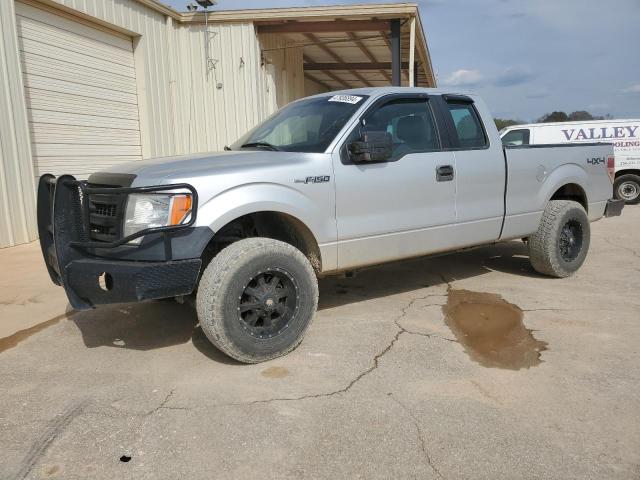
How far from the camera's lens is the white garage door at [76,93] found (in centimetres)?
781

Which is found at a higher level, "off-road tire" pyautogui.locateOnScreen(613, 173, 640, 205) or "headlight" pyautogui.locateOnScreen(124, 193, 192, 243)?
"headlight" pyautogui.locateOnScreen(124, 193, 192, 243)

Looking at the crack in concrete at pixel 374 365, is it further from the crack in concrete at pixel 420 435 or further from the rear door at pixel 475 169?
the rear door at pixel 475 169

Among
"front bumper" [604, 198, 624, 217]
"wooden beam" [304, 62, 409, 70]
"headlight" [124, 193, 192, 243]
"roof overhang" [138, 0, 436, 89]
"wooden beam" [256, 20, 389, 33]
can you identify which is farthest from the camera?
"wooden beam" [304, 62, 409, 70]

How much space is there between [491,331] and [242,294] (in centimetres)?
203

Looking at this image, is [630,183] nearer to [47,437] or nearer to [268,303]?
[268,303]

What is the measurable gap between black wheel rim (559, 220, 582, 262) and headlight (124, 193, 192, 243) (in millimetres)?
4233

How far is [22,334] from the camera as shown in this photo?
171 inches

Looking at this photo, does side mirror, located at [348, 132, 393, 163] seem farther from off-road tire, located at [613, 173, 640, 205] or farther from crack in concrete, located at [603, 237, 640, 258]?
off-road tire, located at [613, 173, 640, 205]

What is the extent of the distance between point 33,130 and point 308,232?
5.83m

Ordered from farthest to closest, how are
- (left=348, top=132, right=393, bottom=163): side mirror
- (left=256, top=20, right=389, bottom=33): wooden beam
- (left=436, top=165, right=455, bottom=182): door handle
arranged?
(left=256, top=20, right=389, bottom=33): wooden beam < (left=436, top=165, right=455, bottom=182): door handle < (left=348, top=132, right=393, bottom=163): side mirror

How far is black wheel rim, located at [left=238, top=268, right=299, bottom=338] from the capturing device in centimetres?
356

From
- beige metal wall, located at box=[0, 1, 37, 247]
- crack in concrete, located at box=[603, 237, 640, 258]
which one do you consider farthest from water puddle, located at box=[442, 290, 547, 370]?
beige metal wall, located at box=[0, 1, 37, 247]

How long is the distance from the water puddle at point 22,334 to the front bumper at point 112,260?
1.05 meters

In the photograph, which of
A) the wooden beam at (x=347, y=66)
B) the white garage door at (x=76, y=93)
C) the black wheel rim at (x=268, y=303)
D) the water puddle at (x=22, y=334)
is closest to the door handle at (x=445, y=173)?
the black wheel rim at (x=268, y=303)
